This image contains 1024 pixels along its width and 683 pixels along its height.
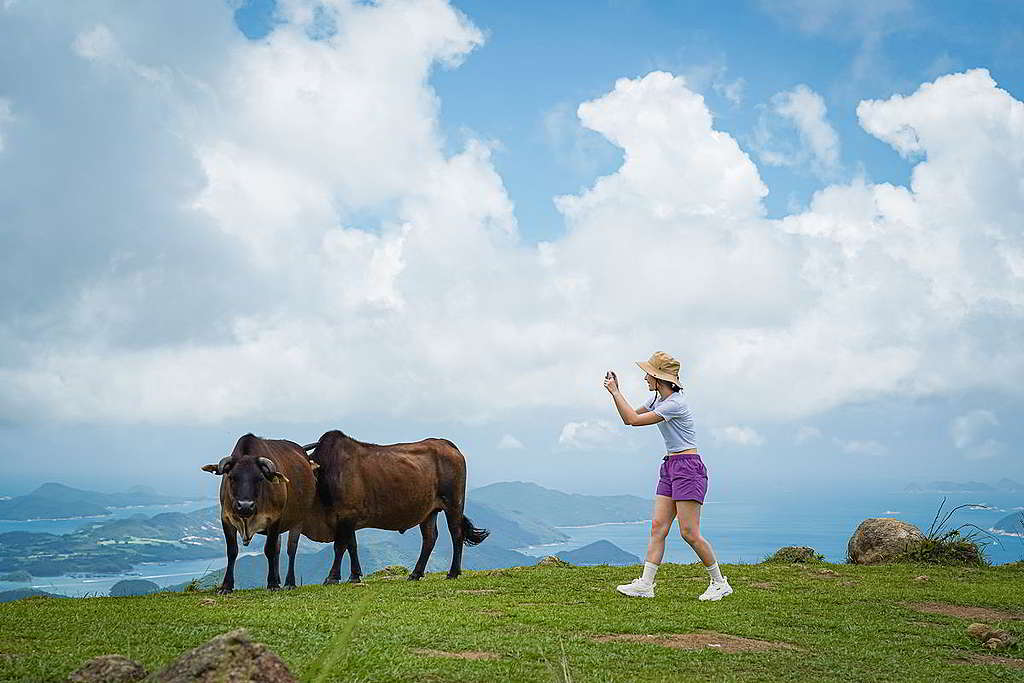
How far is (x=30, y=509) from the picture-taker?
171 metres

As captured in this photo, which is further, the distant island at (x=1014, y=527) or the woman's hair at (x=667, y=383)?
the distant island at (x=1014, y=527)

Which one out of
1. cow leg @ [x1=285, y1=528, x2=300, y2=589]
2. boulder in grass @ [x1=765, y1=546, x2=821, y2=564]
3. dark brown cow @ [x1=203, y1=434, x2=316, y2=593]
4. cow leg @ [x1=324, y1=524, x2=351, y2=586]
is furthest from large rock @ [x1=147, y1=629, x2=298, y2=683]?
boulder in grass @ [x1=765, y1=546, x2=821, y2=564]

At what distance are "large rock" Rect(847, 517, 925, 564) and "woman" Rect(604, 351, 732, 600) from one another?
259 inches

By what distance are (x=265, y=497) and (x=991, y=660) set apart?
29.7 ft

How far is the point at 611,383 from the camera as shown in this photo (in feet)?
37.0

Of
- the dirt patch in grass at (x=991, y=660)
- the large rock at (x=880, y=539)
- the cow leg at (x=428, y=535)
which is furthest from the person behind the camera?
the large rock at (x=880, y=539)

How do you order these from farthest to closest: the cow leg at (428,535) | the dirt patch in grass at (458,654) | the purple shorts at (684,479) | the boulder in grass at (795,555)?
1. the boulder in grass at (795,555)
2. the cow leg at (428,535)
3. the purple shorts at (684,479)
4. the dirt patch in grass at (458,654)

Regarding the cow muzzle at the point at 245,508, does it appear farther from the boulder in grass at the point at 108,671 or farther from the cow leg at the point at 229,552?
the boulder in grass at the point at 108,671

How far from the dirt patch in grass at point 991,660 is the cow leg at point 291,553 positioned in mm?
8942

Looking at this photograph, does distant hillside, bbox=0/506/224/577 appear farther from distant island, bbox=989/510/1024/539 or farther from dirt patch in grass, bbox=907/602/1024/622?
dirt patch in grass, bbox=907/602/1024/622

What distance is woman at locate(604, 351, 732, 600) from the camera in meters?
11.0

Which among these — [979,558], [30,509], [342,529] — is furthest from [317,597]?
[30,509]

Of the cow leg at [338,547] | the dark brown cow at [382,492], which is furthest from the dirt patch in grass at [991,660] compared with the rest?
the cow leg at [338,547]

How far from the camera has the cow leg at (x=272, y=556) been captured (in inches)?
519
